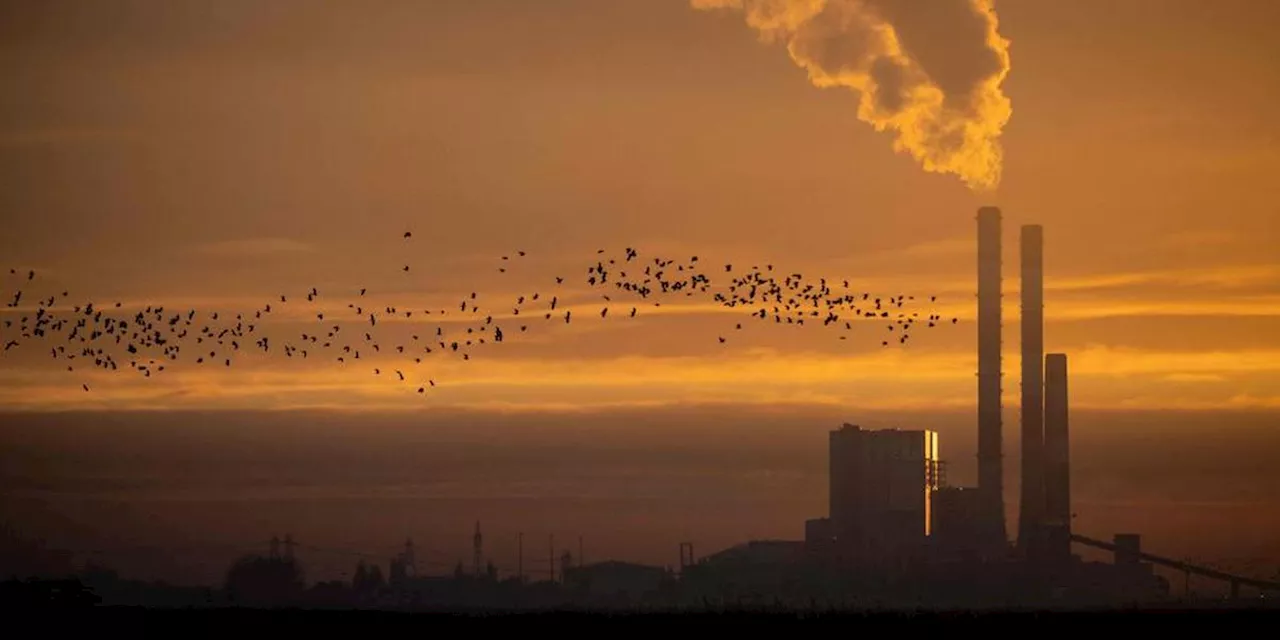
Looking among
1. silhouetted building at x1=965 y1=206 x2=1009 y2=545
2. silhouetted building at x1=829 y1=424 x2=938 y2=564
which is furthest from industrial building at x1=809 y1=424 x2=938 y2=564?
silhouetted building at x1=965 y1=206 x2=1009 y2=545

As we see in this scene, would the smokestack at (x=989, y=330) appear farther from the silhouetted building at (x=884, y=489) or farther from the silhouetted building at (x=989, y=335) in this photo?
the silhouetted building at (x=884, y=489)

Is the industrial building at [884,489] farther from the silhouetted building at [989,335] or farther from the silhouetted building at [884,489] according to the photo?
the silhouetted building at [989,335]

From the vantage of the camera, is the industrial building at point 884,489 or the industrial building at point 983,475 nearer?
the industrial building at point 983,475

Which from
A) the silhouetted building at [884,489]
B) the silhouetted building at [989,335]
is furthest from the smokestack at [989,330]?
the silhouetted building at [884,489]

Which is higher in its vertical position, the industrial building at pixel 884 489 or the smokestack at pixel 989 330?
the smokestack at pixel 989 330

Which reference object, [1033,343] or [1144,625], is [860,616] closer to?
[1144,625]

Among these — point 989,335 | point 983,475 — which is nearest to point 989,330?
point 989,335

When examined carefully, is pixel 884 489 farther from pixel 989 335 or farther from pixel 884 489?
pixel 989 335
